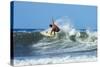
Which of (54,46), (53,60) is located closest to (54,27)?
(54,46)

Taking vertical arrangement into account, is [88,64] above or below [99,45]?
below

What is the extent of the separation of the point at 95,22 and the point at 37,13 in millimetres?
553

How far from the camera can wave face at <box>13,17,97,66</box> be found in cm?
169

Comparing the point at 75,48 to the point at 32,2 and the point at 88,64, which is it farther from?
the point at 32,2

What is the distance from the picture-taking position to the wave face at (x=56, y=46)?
1.69m

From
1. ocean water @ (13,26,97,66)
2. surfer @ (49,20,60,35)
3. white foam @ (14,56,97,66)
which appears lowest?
white foam @ (14,56,97,66)

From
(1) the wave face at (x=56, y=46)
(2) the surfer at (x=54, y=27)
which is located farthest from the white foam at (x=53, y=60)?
(2) the surfer at (x=54, y=27)

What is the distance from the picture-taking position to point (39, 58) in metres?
1.74

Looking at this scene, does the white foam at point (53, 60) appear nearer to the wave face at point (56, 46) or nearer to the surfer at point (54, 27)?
the wave face at point (56, 46)

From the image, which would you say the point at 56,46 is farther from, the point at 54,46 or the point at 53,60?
the point at 53,60

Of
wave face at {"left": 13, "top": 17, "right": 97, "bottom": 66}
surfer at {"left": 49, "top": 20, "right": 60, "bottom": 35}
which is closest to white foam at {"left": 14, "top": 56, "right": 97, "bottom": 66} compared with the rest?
wave face at {"left": 13, "top": 17, "right": 97, "bottom": 66}

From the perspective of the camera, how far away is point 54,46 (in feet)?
5.85

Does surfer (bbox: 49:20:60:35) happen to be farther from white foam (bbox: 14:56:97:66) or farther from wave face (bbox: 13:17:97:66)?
white foam (bbox: 14:56:97:66)
